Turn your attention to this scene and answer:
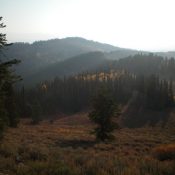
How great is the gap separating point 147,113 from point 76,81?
5949 cm

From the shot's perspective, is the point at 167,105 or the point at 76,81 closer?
the point at 167,105

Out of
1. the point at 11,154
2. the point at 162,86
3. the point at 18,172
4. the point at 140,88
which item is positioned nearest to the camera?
the point at 18,172

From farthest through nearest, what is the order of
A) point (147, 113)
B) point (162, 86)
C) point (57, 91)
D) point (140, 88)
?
point (57, 91)
point (140, 88)
point (162, 86)
point (147, 113)

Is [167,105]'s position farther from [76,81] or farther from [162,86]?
[76,81]

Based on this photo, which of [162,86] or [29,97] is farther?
[29,97]

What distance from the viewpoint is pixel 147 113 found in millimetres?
111125

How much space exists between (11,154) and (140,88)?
128m

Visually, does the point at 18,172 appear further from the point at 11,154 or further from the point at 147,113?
the point at 147,113

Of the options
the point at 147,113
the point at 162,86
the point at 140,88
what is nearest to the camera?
the point at 147,113

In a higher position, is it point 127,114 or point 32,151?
point 32,151

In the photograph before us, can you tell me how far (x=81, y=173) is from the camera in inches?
405

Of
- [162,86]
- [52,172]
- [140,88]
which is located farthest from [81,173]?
[140,88]

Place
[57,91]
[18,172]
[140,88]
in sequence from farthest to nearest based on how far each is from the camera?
1. [57,91]
2. [140,88]
3. [18,172]

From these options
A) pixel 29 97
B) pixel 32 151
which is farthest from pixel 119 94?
pixel 32 151
